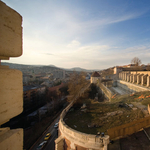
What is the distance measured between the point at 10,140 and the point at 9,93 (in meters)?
0.46

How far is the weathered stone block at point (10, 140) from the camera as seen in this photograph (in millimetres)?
879

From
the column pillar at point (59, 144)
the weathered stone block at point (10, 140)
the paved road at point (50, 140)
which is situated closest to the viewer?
the weathered stone block at point (10, 140)

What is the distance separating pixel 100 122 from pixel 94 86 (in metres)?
24.5

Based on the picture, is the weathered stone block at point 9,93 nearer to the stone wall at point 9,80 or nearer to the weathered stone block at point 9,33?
the stone wall at point 9,80

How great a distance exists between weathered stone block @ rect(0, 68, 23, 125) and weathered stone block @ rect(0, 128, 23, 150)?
0.15 metres

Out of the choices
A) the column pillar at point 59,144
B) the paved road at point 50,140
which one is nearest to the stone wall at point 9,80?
the column pillar at point 59,144

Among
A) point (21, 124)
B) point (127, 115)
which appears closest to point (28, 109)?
point (21, 124)

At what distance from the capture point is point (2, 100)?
88cm

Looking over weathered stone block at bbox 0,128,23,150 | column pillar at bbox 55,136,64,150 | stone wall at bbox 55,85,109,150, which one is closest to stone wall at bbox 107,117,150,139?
stone wall at bbox 55,85,109,150

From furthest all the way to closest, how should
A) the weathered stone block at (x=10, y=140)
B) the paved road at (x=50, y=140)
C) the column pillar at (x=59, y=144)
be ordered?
1. the paved road at (x=50, y=140)
2. the column pillar at (x=59, y=144)
3. the weathered stone block at (x=10, y=140)

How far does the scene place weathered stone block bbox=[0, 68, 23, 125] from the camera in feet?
2.90

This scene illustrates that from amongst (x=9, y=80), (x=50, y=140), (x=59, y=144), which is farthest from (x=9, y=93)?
(x=50, y=140)

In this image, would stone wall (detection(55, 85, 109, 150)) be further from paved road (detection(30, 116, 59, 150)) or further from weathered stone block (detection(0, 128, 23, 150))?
paved road (detection(30, 116, 59, 150))

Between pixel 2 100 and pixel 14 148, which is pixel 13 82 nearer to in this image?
pixel 2 100
